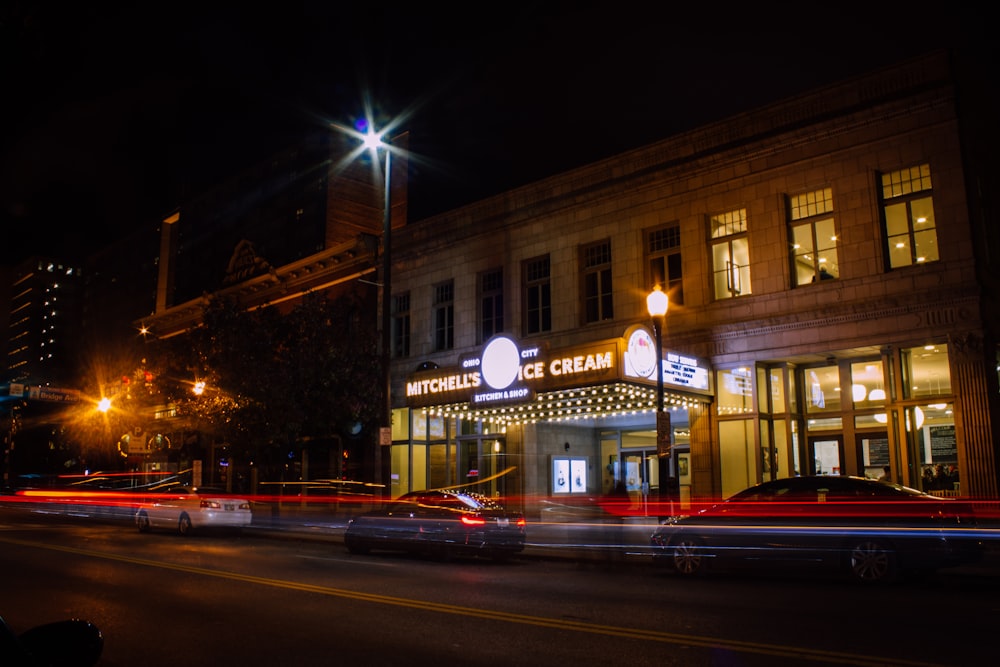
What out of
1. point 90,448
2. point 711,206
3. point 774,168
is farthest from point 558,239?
point 90,448

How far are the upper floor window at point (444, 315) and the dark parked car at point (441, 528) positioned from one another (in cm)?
1099

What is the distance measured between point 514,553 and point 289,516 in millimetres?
16586

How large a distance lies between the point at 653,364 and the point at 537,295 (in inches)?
289

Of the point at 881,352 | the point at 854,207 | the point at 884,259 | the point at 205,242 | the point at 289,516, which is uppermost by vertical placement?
the point at 205,242

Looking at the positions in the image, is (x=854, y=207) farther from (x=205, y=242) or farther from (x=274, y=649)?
(x=205, y=242)

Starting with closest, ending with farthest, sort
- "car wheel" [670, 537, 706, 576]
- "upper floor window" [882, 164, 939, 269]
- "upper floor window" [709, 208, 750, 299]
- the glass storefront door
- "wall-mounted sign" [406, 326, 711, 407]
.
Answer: "car wheel" [670, 537, 706, 576] → "upper floor window" [882, 164, 939, 269] → "wall-mounted sign" [406, 326, 711, 407] → the glass storefront door → "upper floor window" [709, 208, 750, 299]

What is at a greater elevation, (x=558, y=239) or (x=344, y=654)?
(x=558, y=239)

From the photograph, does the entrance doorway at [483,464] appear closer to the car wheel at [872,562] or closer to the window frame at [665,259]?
the window frame at [665,259]

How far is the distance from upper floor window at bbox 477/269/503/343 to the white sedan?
9824 millimetres

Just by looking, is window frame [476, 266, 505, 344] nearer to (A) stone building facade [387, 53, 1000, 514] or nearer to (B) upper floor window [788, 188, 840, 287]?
(A) stone building facade [387, 53, 1000, 514]

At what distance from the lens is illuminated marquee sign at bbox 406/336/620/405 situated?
19.8 metres

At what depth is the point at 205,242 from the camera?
49.0 m

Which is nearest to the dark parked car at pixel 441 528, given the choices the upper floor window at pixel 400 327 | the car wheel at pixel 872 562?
the car wheel at pixel 872 562

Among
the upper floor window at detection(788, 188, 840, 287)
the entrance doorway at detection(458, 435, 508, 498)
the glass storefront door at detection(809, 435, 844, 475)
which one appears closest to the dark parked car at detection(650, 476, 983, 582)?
the glass storefront door at detection(809, 435, 844, 475)
